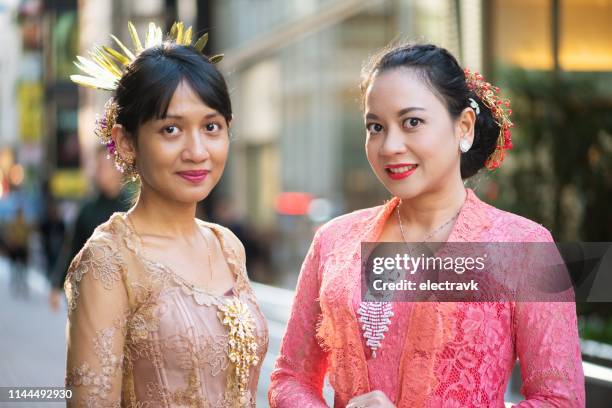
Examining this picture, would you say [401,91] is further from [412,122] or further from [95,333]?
[95,333]

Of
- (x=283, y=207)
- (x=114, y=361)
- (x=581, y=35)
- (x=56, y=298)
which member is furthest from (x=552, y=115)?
(x=283, y=207)

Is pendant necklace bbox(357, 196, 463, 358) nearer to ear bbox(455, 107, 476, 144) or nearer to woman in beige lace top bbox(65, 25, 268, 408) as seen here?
woman in beige lace top bbox(65, 25, 268, 408)

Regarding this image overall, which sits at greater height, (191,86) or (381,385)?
(191,86)

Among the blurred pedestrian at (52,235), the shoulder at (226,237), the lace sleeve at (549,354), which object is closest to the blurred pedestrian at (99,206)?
the shoulder at (226,237)

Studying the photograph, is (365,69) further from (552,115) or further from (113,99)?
(552,115)

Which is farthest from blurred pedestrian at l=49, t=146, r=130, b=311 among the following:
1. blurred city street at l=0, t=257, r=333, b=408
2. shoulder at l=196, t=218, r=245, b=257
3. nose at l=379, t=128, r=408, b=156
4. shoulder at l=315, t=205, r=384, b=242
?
nose at l=379, t=128, r=408, b=156

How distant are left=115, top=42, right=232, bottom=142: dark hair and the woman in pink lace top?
0.43 m

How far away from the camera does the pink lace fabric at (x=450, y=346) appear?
2504 millimetres

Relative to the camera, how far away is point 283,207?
45.8 ft

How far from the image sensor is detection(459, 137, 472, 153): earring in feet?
8.87

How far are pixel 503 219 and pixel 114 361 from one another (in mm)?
1119

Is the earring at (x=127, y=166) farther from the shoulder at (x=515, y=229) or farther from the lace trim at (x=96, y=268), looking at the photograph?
the shoulder at (x=515, y=229)

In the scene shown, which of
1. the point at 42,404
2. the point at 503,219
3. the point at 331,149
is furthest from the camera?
the point at 331,149

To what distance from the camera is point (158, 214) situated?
2766 mm
